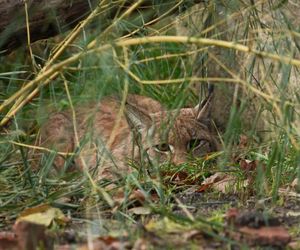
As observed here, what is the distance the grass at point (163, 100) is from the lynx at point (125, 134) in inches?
4.5

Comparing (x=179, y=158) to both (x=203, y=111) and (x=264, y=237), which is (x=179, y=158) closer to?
(x=203, y=111)

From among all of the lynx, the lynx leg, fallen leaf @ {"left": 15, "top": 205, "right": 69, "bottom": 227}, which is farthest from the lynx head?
fallen leaf @ {"left": 15, "top": 205, "right": 69, "bottom": 227}

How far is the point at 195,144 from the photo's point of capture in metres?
6.36

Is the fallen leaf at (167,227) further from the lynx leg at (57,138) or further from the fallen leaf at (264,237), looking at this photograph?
the lynx leg at (57,138)

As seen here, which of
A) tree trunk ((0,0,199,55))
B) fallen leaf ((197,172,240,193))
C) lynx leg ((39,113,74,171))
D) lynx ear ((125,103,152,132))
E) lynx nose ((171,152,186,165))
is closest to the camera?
lynx leg ((39,113,74,171))

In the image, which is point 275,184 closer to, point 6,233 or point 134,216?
point 134,216

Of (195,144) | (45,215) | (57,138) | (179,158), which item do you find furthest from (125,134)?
(45,215)

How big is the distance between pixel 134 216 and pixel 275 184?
79cm

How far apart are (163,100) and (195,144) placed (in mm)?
1947

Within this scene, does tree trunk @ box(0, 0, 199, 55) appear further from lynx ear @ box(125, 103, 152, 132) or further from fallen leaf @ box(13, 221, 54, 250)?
fallen leaf @ box(13, 221, 54, 250)

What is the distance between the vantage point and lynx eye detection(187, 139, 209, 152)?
6.25 meters

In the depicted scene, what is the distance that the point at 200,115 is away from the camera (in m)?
6.58

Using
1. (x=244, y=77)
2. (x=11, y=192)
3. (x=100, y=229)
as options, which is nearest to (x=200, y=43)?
(x=244, y=77)

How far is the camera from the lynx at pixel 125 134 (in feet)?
11.9
